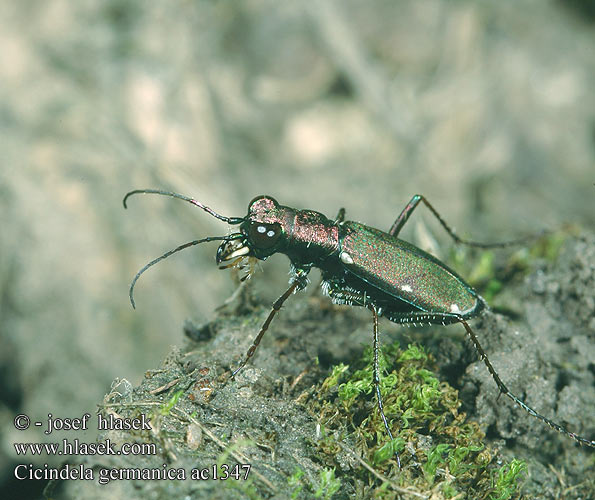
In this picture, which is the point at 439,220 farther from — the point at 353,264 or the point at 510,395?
the point at 510,395

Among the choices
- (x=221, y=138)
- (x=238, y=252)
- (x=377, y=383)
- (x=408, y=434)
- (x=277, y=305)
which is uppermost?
(x=221, y=138)

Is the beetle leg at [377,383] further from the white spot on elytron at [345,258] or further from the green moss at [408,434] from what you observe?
the white spot on elytron at [345,258]

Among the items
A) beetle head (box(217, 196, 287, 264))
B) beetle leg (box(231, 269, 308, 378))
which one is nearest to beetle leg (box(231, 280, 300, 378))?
beetle leg (box(231, 269, 308, 378))

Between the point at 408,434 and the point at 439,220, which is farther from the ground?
the point at 439,220

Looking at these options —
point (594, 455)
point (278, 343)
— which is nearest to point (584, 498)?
point (594, 455)

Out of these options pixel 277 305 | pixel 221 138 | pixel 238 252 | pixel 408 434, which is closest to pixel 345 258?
pixel 277 305

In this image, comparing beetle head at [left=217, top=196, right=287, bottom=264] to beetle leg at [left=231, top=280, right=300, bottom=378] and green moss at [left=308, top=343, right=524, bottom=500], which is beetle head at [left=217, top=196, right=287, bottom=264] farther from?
green moss at [left=308, top=343, right=524, bottom=500]
